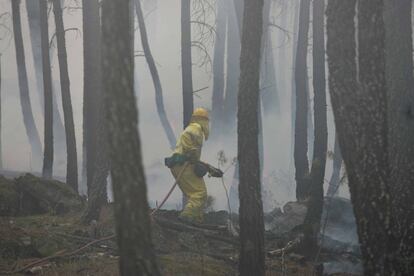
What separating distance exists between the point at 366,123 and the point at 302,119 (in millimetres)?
8806

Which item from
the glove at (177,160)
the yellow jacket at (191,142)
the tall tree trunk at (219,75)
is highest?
the tall tree trunk at (219,75)

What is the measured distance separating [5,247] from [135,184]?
3.66 metres

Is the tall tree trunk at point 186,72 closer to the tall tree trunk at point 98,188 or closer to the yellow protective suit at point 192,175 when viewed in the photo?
the yellow protective suit at point 192,175

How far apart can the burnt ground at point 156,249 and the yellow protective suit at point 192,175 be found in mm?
388

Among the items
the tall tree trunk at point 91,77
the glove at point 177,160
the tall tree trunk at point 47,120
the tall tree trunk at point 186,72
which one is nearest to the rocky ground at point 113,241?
the glove at point 177,160

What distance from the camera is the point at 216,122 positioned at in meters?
22.6

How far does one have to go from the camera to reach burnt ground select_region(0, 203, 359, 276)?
6.40m

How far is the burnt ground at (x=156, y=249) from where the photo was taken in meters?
6.40

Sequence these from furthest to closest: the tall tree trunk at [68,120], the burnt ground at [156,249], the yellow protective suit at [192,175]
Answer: the tall tree trunk at [68,120]
the yellow protective suit at [192,175]
the burnt ground at [156,249]

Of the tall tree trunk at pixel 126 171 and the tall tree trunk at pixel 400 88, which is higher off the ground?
the tall tree trunk at pixel 400 88

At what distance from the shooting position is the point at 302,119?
13203 mm

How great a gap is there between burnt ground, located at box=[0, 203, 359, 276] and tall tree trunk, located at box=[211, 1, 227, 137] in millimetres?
13402

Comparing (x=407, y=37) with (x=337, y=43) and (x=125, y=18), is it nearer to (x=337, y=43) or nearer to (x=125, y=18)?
(x=337, y=43)

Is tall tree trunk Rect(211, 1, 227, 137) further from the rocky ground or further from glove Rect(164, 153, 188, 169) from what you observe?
glove Rect(164, 153, 188, 169)
